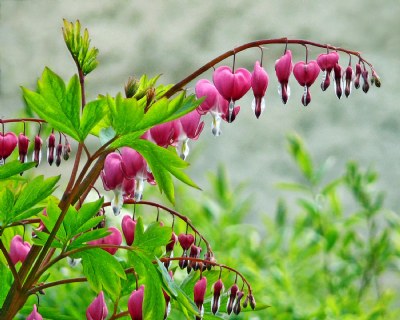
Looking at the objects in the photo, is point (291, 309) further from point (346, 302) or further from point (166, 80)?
point (166, 80)

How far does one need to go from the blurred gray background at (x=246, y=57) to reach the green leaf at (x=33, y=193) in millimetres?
2699

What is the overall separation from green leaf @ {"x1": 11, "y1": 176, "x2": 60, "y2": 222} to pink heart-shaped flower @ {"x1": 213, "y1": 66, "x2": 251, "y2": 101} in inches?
8.2

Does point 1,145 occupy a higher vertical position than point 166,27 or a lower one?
lower

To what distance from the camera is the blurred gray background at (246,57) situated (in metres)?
3.92

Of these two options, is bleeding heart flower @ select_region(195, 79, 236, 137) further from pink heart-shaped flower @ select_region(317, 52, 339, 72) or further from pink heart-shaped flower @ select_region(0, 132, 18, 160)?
pink heart-shaped flower @ select_region(0, 132, 18, 160)

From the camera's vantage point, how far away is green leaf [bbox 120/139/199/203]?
98 cm

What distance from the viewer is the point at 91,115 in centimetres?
99

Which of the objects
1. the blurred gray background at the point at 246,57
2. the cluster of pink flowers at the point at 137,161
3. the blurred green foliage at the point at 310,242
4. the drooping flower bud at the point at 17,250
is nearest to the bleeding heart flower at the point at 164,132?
the cluster of pink flowers at the point at 137,161

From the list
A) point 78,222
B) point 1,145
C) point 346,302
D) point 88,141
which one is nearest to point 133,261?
point 78,222

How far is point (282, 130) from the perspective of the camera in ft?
13.4

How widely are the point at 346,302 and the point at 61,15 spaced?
108 inches

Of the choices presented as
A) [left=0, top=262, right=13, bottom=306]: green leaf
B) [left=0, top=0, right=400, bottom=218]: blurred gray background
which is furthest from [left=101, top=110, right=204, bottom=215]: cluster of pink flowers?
[left=0, top=0, right=400, bottom=218]: blurred gray background

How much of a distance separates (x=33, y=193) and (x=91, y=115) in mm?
108

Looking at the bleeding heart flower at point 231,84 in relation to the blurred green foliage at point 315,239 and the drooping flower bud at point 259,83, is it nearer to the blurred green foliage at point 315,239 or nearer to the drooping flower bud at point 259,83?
the drooping flower bud at point 259,83
